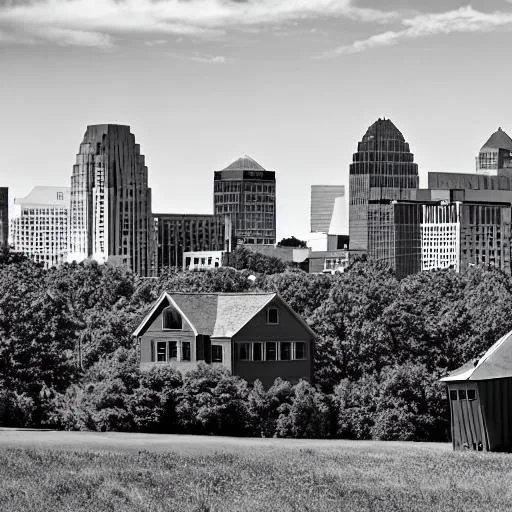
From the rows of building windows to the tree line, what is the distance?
1.68 metres

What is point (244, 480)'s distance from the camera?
46656 millimetres

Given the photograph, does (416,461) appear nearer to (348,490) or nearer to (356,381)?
(348,490)

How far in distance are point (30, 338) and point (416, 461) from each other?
39407 mm

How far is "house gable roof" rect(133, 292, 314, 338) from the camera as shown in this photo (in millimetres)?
91125

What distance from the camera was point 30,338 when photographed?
87.6 m

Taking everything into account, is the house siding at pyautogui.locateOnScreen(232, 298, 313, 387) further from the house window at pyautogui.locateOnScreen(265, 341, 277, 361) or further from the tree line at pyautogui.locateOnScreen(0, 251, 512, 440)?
the tree line at pyautogui.locateOnScreen(0, 251, 512, 440)

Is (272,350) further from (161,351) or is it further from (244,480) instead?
(244,480)

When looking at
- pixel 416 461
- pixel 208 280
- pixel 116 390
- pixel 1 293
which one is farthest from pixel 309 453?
pixel 208 280

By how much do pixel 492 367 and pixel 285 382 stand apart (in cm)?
2324

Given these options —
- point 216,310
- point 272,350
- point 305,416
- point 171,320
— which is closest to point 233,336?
point 272,350

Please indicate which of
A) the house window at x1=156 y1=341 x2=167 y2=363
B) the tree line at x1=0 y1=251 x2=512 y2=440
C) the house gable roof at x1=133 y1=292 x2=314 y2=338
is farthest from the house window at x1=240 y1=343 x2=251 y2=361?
the house window at x1=156 y1=341 x2=167 y2=363

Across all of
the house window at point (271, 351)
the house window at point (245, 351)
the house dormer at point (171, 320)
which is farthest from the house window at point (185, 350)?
the house window at point (271, 351)

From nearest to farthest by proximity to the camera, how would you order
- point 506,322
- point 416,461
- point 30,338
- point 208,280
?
point 416,461 < point 30,338 < point 506,322 < point 208,280

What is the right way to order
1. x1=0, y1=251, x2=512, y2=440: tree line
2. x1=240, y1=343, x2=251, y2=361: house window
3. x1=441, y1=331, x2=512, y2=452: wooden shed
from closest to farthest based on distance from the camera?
x1=441, y1=331, x2=512, y2=452: wooden shed → x1=0, y1=251, x2=512, y2=440: tree line → x1=240, y1=343, x2=251, y2=361: house window
